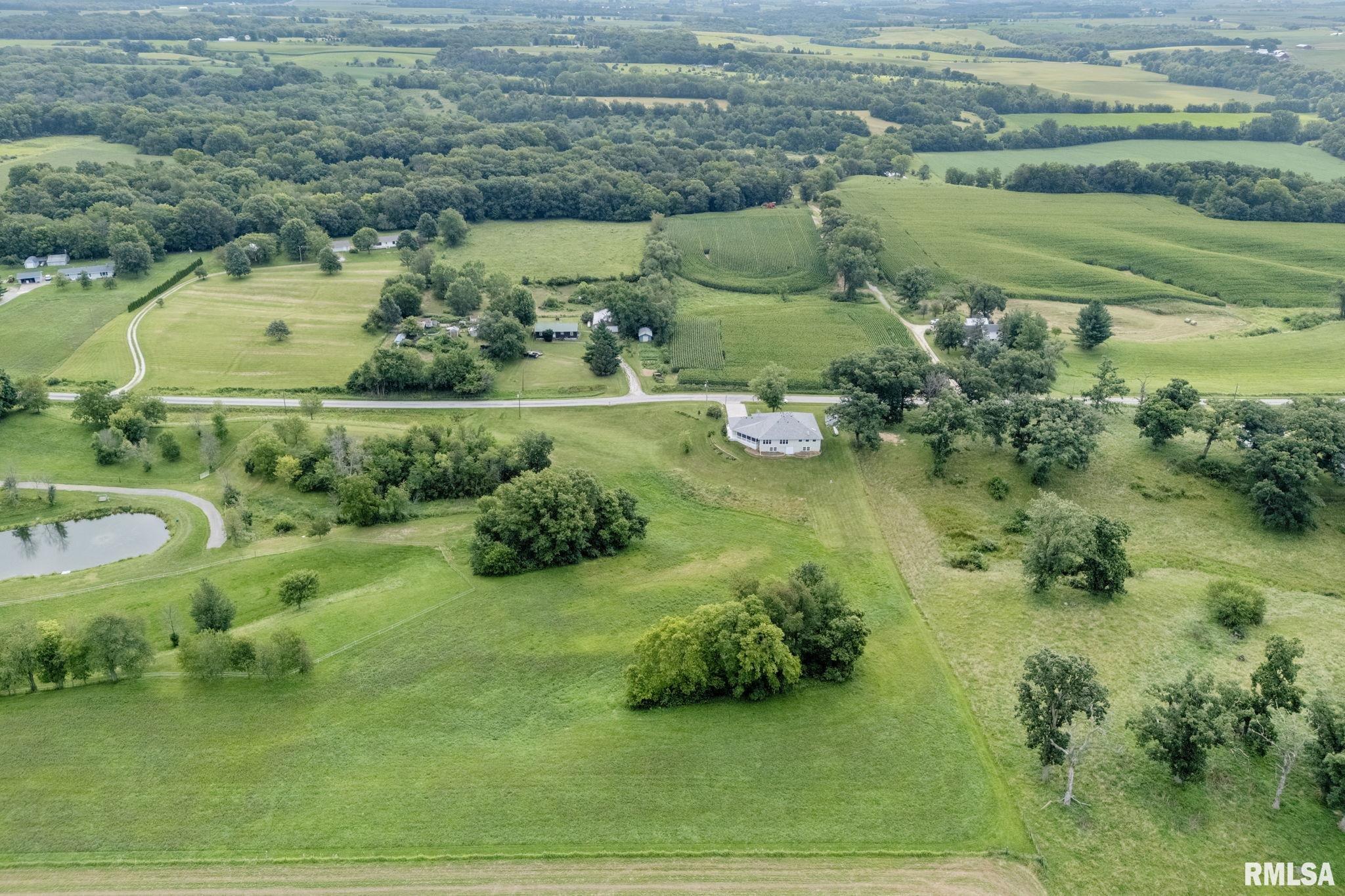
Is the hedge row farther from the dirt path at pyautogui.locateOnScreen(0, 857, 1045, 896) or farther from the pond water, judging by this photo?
the dirt path at pyautogui.locateOnScreen(0, 857, 1045, 896)

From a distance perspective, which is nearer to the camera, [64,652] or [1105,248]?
[64,652]

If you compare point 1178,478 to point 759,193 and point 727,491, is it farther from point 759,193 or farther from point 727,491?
point 759,193

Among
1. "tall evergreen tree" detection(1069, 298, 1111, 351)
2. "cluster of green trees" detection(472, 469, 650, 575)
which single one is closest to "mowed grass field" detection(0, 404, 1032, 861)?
"cluster of green trees" detection(472, 469, 650, 575)

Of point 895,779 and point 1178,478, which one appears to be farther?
point 1178,478

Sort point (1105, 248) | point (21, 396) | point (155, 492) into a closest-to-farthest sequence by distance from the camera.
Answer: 1. point (155, 492)
2. point (21, 396)
3. point (1105, 248)

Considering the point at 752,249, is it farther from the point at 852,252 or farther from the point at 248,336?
the point at 248,336

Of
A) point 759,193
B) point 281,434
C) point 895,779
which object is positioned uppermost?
point 759,193

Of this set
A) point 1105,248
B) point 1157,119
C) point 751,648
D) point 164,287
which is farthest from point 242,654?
point 1157,119

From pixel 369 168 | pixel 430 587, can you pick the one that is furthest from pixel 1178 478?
pixel 369 168
